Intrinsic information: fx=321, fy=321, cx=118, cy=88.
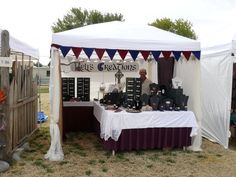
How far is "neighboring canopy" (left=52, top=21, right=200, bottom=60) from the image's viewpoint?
16.2 feet

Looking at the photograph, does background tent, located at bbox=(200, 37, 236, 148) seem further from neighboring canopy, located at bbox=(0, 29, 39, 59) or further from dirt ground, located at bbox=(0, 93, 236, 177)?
neighboring canopy, located at bbox=(0, 29, 39, 59)

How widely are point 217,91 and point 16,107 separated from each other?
3.77 metres

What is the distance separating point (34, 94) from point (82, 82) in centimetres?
113

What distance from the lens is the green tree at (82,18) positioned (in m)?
30.7

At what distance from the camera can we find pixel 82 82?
7387 millimetres

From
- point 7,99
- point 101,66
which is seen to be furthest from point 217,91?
point 7,99

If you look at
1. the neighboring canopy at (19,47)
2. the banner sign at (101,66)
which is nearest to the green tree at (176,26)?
the banner sign at (101,66)

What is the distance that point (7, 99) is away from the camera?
472 cm

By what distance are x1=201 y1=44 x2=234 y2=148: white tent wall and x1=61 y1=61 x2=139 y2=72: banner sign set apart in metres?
2.11

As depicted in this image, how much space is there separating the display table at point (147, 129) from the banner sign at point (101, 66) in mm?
2472

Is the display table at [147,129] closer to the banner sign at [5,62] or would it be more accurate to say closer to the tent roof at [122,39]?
the tent roof at [122,39]

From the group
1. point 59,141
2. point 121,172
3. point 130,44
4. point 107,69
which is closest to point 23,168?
point 59,141

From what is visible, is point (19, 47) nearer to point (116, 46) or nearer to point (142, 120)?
point (116, 46)

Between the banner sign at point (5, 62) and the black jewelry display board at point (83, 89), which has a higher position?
the banner sign at point (5, 62)
